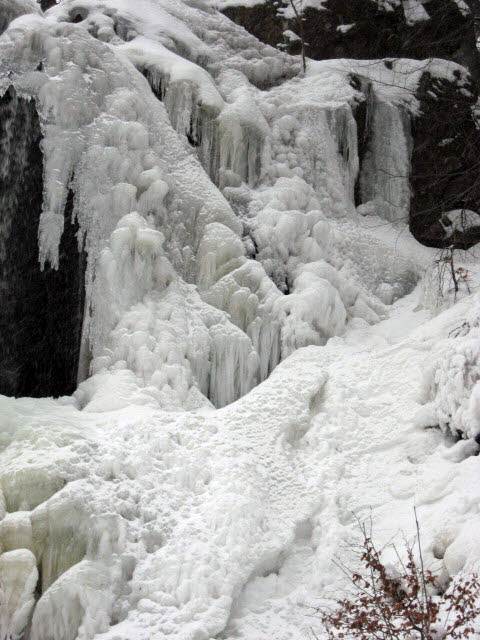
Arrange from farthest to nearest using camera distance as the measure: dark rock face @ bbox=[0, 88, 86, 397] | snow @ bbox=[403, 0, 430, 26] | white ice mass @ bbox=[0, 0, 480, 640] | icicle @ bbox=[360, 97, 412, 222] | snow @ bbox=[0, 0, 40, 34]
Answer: snow @ bbox=[403, 0, 430, 26]
icicle @ bbox=[360, 97, 412, 222]
snow @ bbox=[0, 0, 40, 34]
dark rock face @ bbox=[0, 88, 86, 397]
white ice mass @ bbox=[0, 0, 480, 640]

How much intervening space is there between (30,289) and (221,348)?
2.35 metres

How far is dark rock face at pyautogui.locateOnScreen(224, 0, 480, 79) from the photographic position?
14.8 m

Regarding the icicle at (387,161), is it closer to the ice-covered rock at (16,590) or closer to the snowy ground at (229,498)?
the snowy ground at (229,498)

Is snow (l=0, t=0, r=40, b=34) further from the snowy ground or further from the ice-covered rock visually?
the ice-covered rock

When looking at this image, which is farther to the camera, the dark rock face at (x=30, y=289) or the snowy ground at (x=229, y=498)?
the dark rock face at (x=30, y=289)

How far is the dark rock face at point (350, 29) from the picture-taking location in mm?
14789

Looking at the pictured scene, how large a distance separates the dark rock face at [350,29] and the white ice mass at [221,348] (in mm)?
1036

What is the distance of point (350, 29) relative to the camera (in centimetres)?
1493

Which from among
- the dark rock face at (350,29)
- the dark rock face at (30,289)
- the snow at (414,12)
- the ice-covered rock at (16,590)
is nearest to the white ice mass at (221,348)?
the ice-covered rock at (16,590)

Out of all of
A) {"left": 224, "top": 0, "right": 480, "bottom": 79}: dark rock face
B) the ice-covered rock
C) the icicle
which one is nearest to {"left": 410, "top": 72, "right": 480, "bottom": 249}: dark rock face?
the icicle

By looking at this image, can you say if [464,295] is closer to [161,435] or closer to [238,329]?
[238,329]

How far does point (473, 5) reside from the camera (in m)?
7.94

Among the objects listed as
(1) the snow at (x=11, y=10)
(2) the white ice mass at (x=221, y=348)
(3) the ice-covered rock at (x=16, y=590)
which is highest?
(1) the snow at (x=11, y=10)

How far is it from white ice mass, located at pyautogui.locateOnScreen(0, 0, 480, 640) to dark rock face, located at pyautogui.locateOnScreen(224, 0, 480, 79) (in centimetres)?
104
